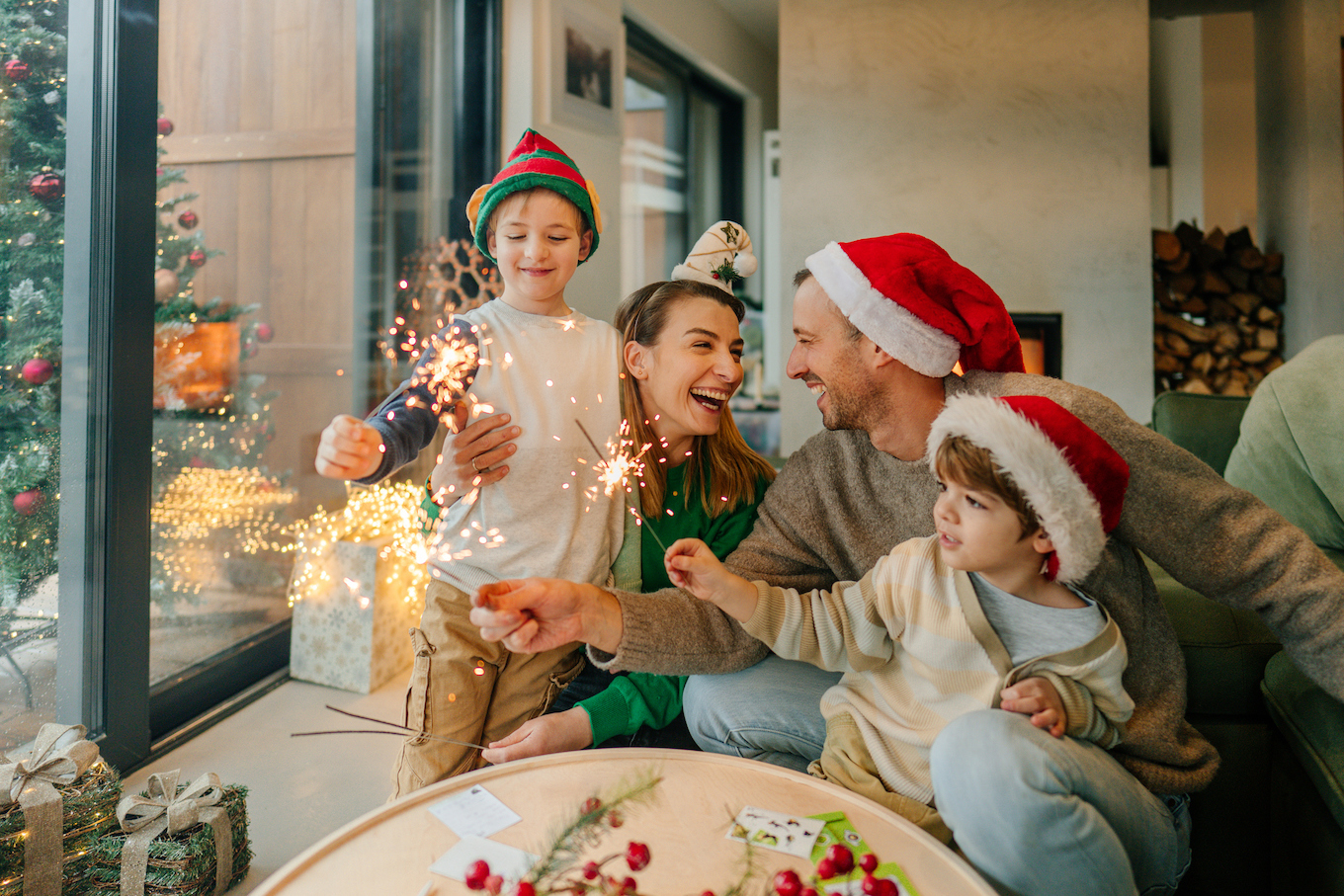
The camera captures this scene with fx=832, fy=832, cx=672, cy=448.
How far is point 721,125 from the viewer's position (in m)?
5.06

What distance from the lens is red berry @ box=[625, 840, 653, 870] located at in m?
0.85

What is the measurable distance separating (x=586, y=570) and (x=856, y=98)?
10.2ft

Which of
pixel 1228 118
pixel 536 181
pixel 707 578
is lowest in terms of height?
pixel 707 578

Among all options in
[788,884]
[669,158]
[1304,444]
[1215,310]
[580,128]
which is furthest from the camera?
[669,158]

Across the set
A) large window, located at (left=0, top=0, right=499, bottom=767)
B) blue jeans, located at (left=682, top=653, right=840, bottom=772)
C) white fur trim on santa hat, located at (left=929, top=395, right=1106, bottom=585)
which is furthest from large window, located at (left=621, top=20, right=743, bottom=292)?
white fur trim on santa hat, located at (left=929, top=395, right=1106, bottom=585)

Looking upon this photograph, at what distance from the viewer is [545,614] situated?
1152 millimetres

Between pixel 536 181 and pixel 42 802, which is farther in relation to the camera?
pixel 536 181

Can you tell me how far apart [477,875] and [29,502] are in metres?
1.29

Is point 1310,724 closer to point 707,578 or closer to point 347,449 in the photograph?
point 707,578

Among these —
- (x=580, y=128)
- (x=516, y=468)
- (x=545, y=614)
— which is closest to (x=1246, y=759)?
(x=545, y=614)

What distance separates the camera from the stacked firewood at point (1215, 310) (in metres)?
3.73

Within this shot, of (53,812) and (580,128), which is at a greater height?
(580,128)

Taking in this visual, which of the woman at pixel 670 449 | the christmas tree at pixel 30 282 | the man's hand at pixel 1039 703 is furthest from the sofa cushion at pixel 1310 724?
the christmas tree at pixel 30 282

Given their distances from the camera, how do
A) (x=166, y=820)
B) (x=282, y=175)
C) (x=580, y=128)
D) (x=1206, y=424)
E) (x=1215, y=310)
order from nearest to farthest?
(x=166, y=820), (x=1206, y=424), (x=282, y=175), (x=580, y=128), (x=1215, y=310)
